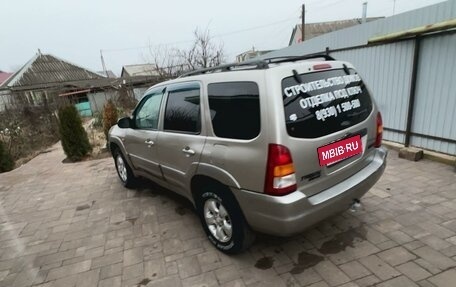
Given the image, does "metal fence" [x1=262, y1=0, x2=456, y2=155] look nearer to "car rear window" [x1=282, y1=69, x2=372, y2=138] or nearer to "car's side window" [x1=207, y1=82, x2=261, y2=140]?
"car rear window" [x1=282, y1=69, x2=372, y2=138]

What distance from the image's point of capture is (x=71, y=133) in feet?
23.4

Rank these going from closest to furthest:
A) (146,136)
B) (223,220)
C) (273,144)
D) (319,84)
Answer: (273,144) → (319,84) → (223,220) → (146,136)

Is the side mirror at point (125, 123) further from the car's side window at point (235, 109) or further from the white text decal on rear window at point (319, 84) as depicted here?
the white text decal on rear window at point (319, 84)

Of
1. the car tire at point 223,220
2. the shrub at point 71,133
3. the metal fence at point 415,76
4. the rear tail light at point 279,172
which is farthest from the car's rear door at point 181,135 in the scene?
the shrub at point 71,133

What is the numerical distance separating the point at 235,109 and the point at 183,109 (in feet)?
2.81

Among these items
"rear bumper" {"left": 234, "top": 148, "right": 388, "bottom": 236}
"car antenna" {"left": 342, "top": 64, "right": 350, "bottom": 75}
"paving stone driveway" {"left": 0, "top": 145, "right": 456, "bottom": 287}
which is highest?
"car antenna" {"left": 342, "top": 64, "right": 350, "bottom": 75}

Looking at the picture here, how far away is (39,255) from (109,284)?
1178 mm

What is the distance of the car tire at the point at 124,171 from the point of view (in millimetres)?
4645

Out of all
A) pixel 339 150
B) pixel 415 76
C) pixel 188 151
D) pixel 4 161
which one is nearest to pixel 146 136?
pixel 188 151

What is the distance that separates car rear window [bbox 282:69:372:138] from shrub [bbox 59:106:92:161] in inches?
257

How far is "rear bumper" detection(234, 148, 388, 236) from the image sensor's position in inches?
83.2

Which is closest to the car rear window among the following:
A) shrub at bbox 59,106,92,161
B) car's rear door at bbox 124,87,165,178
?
car's rear door at bbox 124,87,165,178

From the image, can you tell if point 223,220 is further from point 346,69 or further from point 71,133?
point 71,133

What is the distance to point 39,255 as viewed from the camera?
10.3 ft
